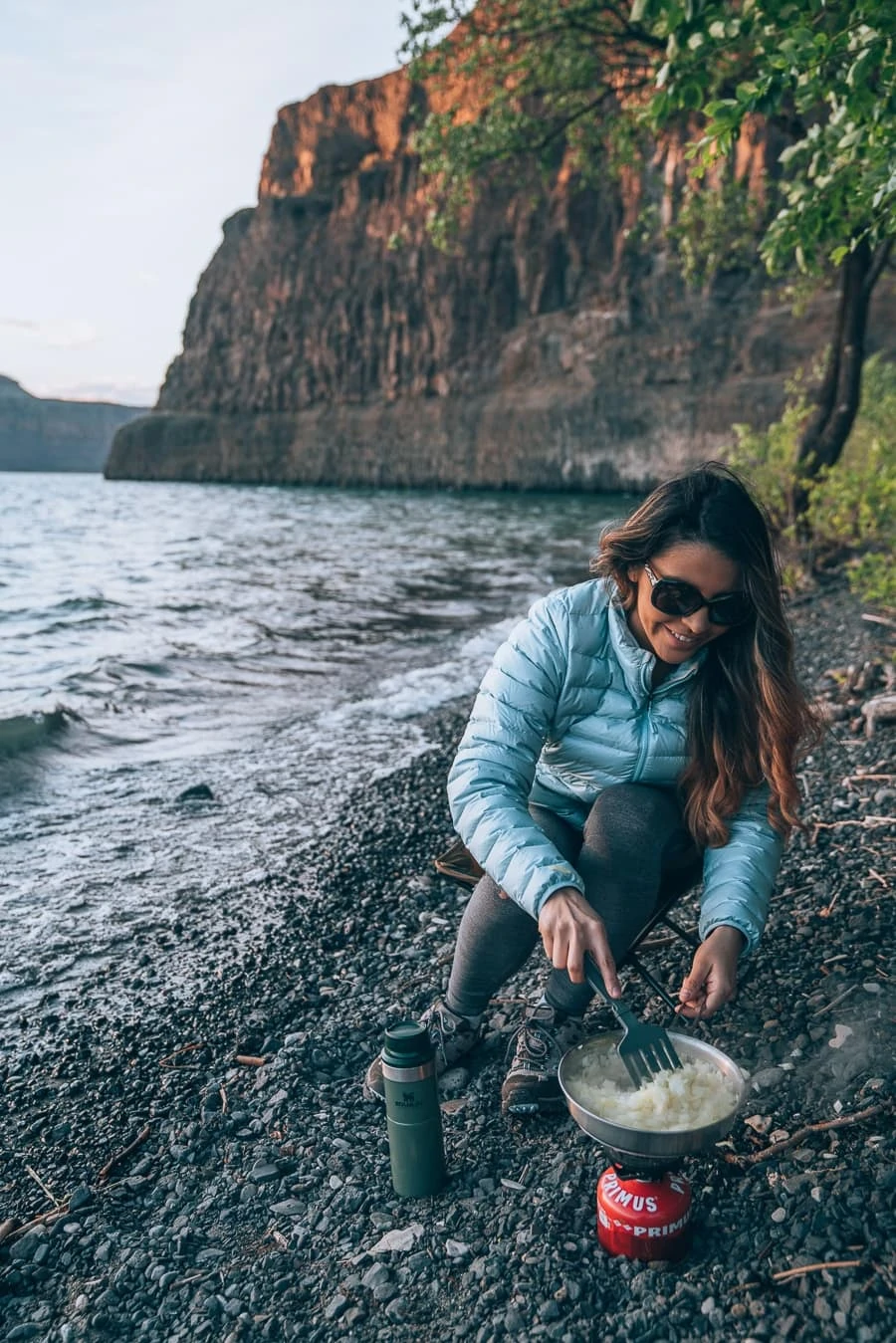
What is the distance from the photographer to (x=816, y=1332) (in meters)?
2.02

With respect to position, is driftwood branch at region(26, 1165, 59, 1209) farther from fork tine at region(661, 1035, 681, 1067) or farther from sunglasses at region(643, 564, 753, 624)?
sunglasses at region(643, 564, 753, 624)

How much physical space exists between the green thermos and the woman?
375mm

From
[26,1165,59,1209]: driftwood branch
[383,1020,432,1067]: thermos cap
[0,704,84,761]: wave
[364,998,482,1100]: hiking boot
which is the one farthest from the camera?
[0,704,84,761]: wave

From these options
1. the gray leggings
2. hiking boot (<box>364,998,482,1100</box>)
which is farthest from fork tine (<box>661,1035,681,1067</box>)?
hiking boot (<box>364,998,482,1100</box>)

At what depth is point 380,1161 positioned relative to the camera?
2844 millimetres

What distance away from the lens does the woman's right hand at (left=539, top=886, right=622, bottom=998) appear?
2.39 metres

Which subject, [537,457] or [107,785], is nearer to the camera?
[107,785]

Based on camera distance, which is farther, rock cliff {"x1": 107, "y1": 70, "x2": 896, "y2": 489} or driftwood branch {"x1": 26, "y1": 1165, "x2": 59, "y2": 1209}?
rock cliff {"x1": 107, "y1": 70, "x2": 896, "y2": 489}

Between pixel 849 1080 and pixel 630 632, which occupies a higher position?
pixel 630 632

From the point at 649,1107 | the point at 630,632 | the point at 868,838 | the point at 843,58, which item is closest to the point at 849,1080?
the point at 649,1107

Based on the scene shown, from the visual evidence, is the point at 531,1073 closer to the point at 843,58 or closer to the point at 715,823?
the point at 715,823

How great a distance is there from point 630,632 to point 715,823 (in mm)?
636

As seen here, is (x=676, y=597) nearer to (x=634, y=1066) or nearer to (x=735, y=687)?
(x=735, y=687)

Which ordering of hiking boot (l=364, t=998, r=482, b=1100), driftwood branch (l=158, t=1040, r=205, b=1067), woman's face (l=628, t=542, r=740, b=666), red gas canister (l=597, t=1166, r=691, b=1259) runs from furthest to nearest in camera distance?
driftwood branch (l=158, t=1040, r=205, b=1067)
hiking boot (l=364, t=998, r=482, b=1100)
woman's face (l=628, t=542, r=740, b=666)
red gas canister (l=597, t=1166, r=691, b=1259)
